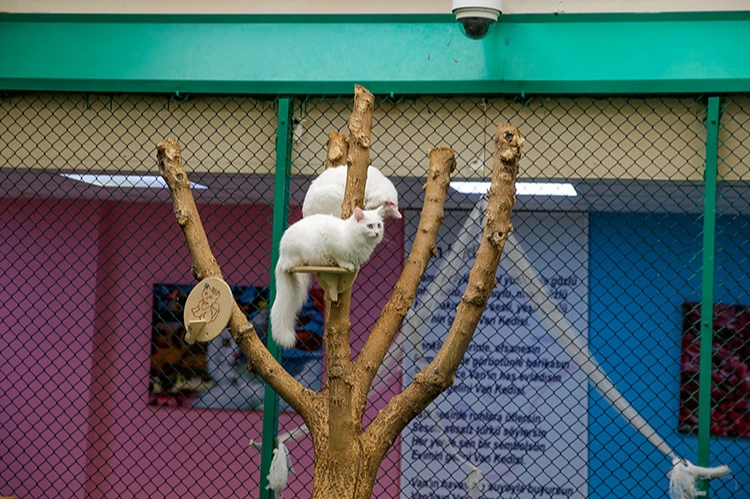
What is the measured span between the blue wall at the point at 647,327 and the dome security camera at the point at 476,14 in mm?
2230

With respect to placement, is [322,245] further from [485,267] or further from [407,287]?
[485,267]

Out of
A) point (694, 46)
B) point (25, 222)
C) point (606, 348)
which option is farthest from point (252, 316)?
point (694, 46)

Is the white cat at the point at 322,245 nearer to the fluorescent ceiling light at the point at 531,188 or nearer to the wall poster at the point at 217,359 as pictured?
the fluorescent ceiling light at the point at 531,188

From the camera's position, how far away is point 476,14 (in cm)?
329

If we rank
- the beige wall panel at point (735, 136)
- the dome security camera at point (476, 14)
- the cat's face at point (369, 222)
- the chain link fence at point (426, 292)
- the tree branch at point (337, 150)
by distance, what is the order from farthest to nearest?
the chain link fence at point (426, 292) < the beige wall panel at point (735, 136) < the dome security camera at point (476, 14) < the tree branch at point (337, 150) < the cat's face at point (369, 222)

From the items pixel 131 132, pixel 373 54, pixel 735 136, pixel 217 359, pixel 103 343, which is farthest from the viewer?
pixel 103 343

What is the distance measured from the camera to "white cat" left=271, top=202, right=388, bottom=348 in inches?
96.1

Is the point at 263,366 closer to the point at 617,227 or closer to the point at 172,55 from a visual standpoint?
the point at 172,55

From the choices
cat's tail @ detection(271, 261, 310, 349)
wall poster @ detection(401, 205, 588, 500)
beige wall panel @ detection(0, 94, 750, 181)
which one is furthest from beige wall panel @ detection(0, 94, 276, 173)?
wall poster @ detection(401, 205, 588, 500)

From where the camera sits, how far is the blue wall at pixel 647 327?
523 centimetres

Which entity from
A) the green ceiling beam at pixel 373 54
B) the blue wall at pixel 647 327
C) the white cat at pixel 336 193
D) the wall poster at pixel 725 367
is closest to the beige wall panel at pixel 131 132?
the green ceiling beam at pixel 373 54

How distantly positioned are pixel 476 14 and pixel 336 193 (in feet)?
3.22

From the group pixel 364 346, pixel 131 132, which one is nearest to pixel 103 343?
pixel 131 132

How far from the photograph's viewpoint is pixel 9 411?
19.6 ft
